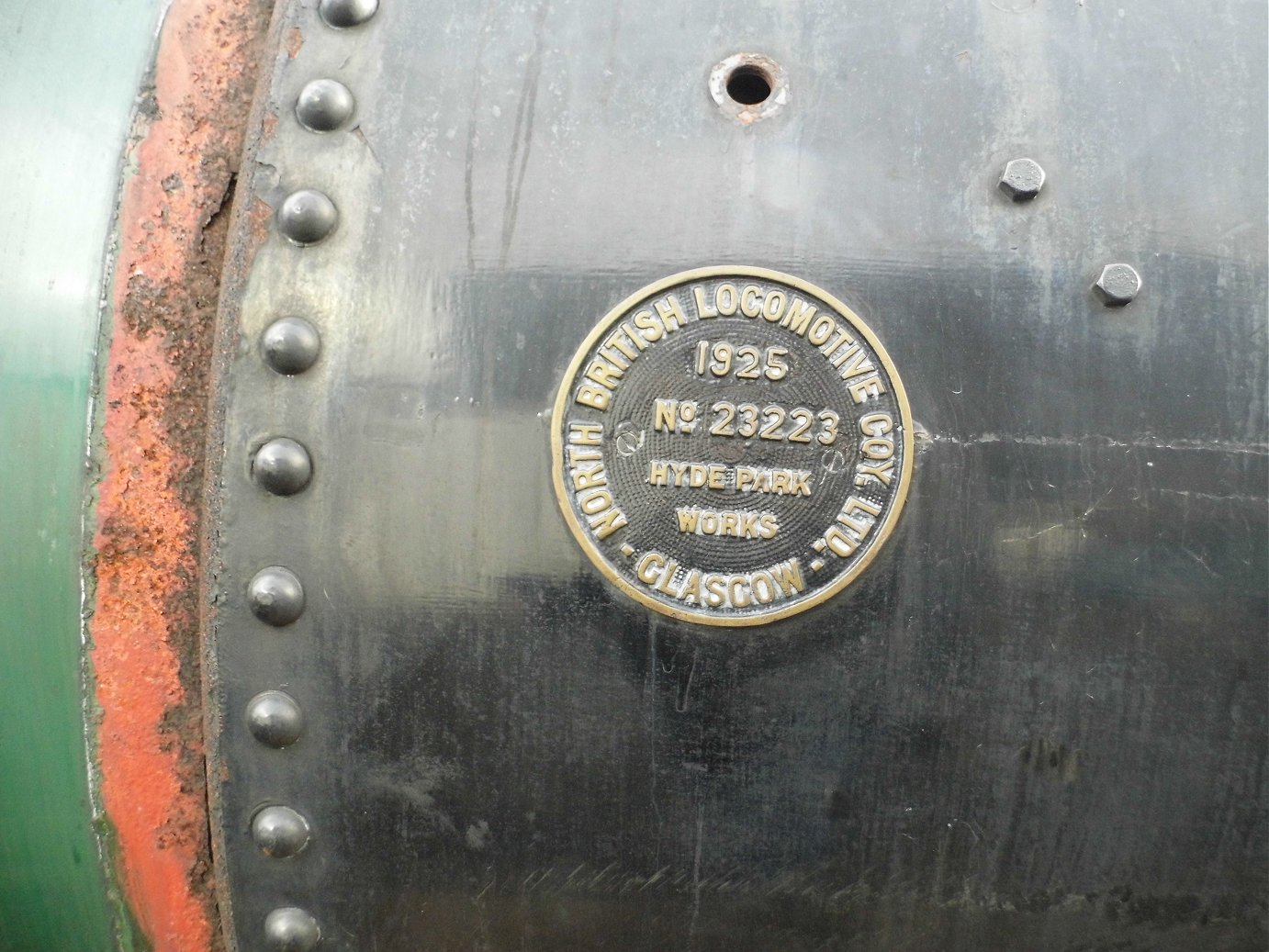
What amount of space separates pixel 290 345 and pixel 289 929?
0.67 metres

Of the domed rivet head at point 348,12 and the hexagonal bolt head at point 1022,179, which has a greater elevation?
the domed rivet head at point 348,12

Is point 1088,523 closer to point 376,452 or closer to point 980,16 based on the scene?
point 980,16

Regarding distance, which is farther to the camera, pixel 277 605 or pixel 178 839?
pixel 178 839

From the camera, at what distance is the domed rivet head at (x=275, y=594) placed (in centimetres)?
117

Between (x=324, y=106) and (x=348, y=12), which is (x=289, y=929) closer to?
(x=324, y=106)

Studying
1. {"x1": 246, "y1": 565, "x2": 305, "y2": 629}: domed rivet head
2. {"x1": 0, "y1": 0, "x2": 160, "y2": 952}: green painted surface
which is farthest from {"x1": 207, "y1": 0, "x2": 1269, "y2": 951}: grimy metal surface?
{"x1": 0, "y1": 0, "x2": 160, "y2": 952}: green painted surface

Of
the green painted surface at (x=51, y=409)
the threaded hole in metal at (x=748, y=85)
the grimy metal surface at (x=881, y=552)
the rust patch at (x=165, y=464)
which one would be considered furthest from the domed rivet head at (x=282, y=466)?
the threaded hole in metal at (x=748, y=85)

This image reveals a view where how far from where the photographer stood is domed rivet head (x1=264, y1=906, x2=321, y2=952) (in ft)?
4.07

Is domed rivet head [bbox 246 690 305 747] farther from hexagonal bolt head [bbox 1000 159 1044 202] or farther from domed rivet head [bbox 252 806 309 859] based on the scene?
hexagonal bolt head [bbox 1000 159 1044 202]

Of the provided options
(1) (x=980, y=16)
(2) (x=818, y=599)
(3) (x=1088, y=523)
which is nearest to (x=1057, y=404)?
(3) (x=1088, y=523)

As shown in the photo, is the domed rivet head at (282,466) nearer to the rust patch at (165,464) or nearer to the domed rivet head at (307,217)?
the rust patch at (165,464)

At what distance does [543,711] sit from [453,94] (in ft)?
2.29

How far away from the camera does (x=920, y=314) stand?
1.15 m

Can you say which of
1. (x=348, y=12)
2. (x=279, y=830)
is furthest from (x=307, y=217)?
(x=279, y=830)
